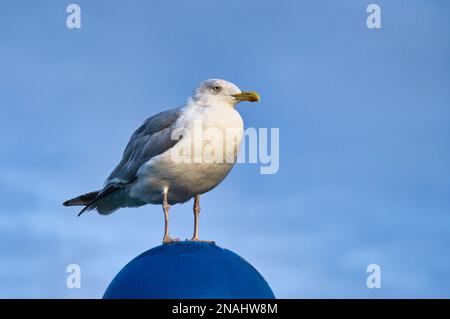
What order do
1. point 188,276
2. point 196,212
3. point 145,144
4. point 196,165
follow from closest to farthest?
point 188,276 → point 196,165 → point 145,144 → point 196,212

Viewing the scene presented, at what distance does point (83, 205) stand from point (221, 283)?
169 inches

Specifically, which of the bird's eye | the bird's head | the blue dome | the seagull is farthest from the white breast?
the blue dome

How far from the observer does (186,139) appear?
35.4 ft

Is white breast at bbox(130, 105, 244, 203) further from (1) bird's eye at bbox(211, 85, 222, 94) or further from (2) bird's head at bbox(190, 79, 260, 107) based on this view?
(1) bird's eye at bbox(211, 85, 222, 94)

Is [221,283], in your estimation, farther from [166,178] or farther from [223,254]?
[166,178]

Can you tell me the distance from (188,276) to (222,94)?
3416mm

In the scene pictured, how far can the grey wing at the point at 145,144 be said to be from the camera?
11141 mm

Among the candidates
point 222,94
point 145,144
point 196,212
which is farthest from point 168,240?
point 222,94

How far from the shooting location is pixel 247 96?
11328 millimetres

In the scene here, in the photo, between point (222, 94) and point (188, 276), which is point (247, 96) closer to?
point (222, 94)

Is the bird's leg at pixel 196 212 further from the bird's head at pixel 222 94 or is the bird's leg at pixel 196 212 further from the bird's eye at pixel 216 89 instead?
the bird's eye at pixel 216 89

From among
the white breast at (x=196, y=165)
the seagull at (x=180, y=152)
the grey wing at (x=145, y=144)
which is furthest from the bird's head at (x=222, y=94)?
the grey wing at (x=145, y=144)
